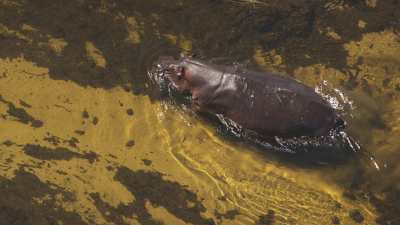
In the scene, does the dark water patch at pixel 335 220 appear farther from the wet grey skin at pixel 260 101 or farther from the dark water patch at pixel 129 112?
the dark water patch at pixel 129 112

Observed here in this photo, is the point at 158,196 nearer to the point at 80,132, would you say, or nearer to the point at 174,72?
the point at 80,132

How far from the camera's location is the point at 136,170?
5059 mm

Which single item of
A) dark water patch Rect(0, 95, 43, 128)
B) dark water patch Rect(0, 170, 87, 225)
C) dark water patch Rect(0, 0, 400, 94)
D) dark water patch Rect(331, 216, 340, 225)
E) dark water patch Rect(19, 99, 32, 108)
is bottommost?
dark water patch Rect(0, 170, 87, 225)

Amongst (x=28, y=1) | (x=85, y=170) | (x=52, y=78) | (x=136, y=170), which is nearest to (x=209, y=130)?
(x=136, y=170)

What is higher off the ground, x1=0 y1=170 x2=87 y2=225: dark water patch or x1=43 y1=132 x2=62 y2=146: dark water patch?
x1=43 y1=132 x2=62 y2=146: dark water patch

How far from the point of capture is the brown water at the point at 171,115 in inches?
195

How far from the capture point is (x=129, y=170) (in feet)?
16.6

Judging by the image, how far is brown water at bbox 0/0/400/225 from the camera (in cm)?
496

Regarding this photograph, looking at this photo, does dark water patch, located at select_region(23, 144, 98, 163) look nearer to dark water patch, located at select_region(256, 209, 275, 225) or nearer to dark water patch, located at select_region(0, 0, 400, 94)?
dark water patch, located at select_region(0, 0, 400, 94)

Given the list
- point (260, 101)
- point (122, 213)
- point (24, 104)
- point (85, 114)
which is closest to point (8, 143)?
point (24, 104)

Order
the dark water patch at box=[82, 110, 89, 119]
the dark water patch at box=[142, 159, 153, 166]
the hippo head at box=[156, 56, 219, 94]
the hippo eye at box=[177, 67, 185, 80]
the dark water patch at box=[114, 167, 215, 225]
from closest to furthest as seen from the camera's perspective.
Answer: the hippo head at box=[156, 56, 219, 94], the hippo eye at box=[177, 67, 185, 80], the dark water patch at box=[114, 167, 215, 225], the dark water patch at box=[142, 159, 153, 166], the dark water patch at box=[82, 110, 89, 119]

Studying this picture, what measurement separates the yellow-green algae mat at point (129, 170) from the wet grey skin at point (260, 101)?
434 mm

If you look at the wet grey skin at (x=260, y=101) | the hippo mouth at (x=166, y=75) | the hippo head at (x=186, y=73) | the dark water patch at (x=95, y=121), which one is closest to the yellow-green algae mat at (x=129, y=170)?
the dark water patch at (x=95, y=121)

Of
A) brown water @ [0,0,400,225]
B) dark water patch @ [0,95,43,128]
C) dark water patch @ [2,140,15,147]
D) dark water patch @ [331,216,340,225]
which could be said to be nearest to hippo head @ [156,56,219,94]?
brown water @ [0,0,400,225]
